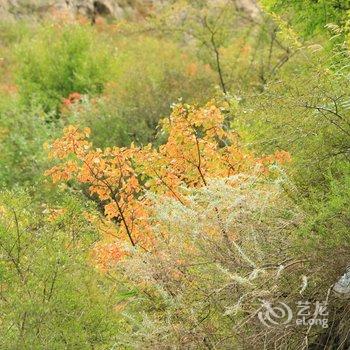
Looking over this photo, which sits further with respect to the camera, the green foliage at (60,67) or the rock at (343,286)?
the green foliage at (60,67)

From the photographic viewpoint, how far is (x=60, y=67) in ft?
90.7

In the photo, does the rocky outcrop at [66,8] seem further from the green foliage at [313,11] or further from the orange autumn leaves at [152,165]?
the orange autumn leaves at [152,165]

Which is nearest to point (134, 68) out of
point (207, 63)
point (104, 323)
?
point (207, 63)

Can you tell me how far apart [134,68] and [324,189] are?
17104 millimetres

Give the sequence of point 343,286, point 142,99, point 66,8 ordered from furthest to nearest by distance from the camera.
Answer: point 66,8, point 142,99, point 343,286

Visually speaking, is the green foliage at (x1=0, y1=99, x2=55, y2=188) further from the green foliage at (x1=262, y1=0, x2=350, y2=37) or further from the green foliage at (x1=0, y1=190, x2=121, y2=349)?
the green foliage at (x1=0, y1=190, x2=121, y2=349)

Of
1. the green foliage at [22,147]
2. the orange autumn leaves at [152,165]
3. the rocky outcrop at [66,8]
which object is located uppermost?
the rocky outcrop at [66,8]

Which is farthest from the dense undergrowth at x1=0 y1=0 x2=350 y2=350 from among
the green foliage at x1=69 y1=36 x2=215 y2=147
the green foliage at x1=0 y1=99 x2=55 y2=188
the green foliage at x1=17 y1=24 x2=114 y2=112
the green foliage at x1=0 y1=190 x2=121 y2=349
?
the green foliage at x1=17 y1=24 x2=114 y2=112

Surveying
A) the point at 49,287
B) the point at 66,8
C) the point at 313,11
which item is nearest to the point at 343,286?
the point at 49,287

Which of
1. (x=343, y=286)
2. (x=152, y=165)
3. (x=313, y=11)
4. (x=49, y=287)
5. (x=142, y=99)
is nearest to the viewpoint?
(x=343, y=286)

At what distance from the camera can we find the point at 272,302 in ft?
17.2

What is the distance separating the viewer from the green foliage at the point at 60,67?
27.3 meters

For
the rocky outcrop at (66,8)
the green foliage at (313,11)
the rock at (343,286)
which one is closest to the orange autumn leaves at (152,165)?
the green foliage at (313,11)

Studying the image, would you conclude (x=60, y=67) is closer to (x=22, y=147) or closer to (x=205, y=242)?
(x=22, y=147)
